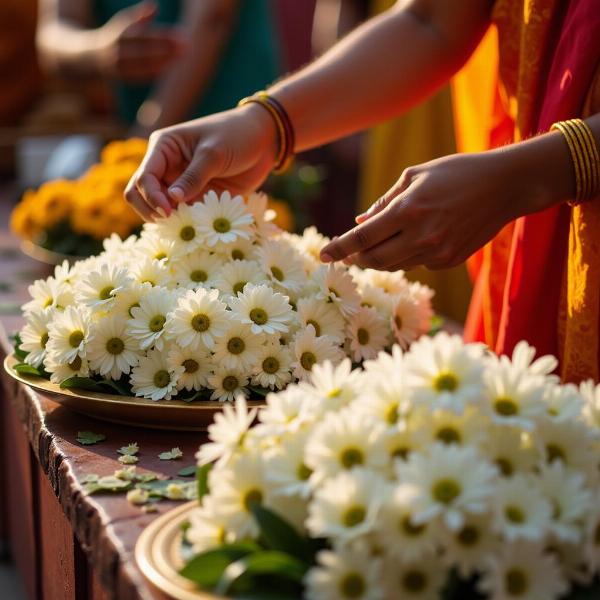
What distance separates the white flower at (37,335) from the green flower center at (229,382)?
0.79 feet

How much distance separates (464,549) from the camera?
0.66 meters

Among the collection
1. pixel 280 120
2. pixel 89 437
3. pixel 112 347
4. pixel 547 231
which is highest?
pixel 280 120

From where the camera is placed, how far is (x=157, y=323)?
1069 millimetres

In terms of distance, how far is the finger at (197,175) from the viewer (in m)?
1.20

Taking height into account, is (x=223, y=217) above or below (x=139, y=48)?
below

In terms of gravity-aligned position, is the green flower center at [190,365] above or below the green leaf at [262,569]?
above

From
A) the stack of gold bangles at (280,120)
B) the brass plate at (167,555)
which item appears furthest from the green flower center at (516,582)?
the stack of gold bangles at (280,120)

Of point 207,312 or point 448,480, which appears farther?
point 207,312

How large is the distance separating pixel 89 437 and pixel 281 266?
0.30 m

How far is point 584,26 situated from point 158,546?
0.75 m

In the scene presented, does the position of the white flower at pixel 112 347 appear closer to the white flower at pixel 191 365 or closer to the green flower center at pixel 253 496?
the white flower at pixel 191 365

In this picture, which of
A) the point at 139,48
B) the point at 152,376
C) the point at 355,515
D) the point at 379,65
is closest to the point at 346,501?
the point at 355,515

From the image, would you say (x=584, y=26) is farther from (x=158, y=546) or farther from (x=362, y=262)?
(x=158, y=546)

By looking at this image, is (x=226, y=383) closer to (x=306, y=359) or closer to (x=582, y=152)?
(x=306, y=359)
